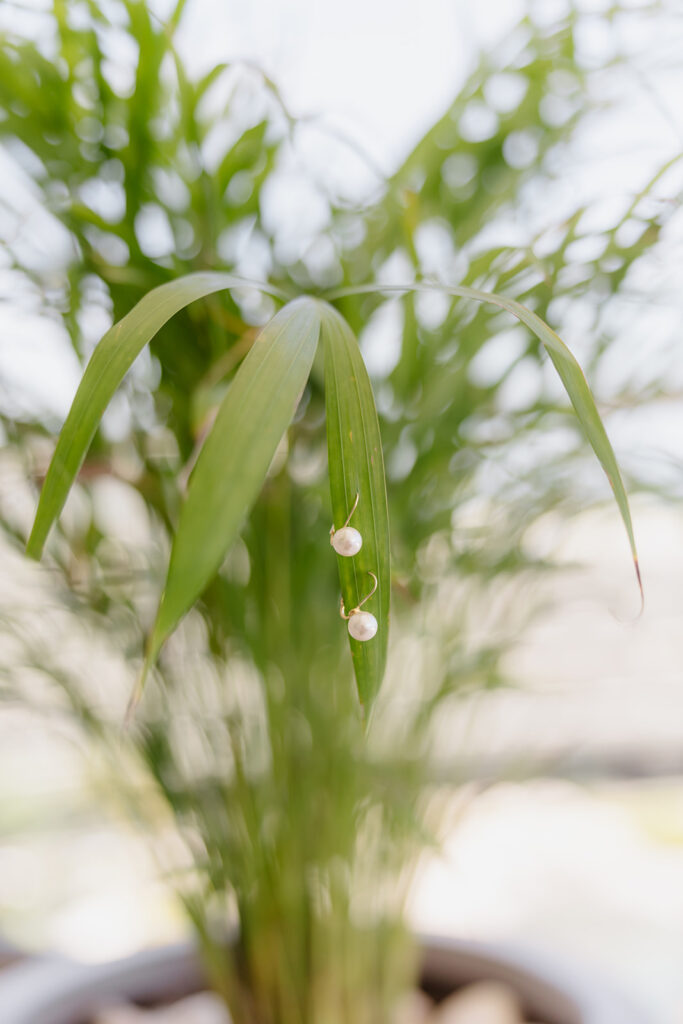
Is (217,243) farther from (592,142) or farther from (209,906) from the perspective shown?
(209,906)

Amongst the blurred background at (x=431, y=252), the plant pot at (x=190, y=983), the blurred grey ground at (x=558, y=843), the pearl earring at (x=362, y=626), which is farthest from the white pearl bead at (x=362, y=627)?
the blurred grey ground at (x=558, y=843)

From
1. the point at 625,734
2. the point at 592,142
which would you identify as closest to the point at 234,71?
the point at 592,142

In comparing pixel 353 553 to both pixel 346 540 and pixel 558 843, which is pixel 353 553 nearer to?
pixel 346 540

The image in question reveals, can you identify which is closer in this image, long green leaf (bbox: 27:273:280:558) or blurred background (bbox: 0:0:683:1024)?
long green leaf (bbox: 27:273:280:558)

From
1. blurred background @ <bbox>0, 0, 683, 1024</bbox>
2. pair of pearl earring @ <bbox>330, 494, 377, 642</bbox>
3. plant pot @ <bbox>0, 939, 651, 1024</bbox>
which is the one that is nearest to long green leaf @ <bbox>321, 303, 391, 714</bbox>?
pair of pearl earring @ <bbox>330, 494, 377, 642</bbox>

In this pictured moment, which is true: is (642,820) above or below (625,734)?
below

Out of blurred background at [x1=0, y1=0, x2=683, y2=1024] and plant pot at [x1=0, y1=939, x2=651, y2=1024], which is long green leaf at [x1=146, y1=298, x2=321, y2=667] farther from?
plant pot at [x1=0, y1=939, x2=651, y2=1024]
